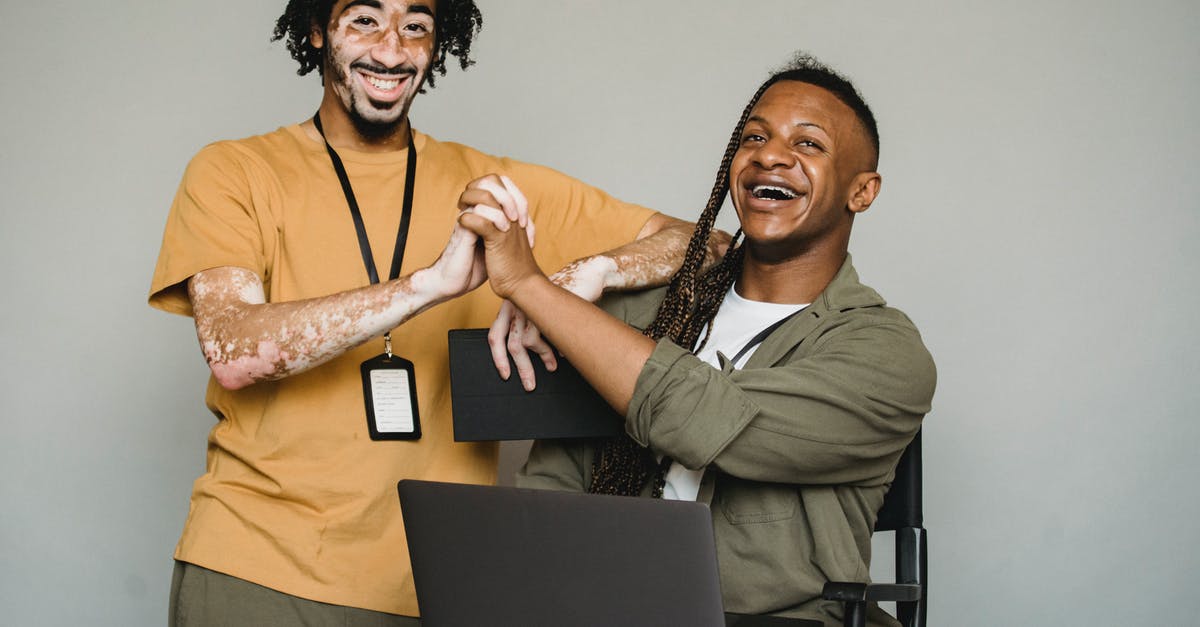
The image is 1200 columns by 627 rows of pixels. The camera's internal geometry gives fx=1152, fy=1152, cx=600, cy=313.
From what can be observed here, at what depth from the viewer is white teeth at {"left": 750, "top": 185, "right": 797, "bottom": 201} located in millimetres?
1954

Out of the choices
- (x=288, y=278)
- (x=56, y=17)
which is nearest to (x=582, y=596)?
(x=288, y=278)

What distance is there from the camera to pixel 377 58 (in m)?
2.12

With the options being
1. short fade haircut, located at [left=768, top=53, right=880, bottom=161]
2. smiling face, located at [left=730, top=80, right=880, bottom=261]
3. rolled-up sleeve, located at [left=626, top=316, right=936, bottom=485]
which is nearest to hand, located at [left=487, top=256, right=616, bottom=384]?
rolled-up sleeve, located at [left=626, top=316, right=936, bottom=485]

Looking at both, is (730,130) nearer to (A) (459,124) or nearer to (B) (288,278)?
(A) (459,124)

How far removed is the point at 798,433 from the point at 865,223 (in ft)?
5.42

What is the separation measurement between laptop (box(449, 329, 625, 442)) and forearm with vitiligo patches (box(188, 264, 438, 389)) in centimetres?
11

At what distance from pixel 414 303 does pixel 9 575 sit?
2.20 meters

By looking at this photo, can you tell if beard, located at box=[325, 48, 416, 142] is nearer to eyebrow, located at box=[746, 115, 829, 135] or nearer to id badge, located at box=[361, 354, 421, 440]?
id badge, located at box=[361, 354, 421, 440]

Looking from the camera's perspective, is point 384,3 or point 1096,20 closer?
point 384,3

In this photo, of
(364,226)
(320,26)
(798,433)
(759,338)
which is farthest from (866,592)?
(320,26)

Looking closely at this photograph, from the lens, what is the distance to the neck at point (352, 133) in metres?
2.19

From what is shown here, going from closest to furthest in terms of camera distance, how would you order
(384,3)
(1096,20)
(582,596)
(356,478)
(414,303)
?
(582,596), (414,303), (356,478), (384,3), (1096,20)

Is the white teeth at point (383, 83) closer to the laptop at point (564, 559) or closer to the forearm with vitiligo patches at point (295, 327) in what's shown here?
the forearm with vitiligo patches at point (295, 327)

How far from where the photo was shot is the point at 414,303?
71.2 inches
